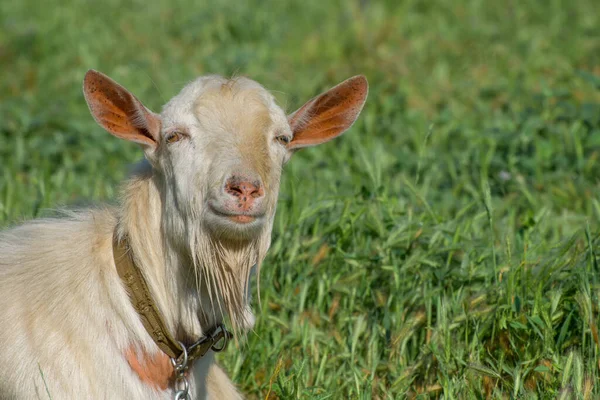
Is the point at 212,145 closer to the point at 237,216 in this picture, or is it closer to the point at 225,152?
the point at 225,152

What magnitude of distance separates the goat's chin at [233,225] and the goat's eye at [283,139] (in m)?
0.41

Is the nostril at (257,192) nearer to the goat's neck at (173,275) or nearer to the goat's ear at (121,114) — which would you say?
the goat's neck at (173,275)

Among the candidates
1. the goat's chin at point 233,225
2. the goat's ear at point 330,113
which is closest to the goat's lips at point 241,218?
the goat's chin at point 233,225

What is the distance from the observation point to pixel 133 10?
9.40 m

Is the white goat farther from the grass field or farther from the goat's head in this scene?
the grass field

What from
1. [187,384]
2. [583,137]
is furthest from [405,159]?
[187,384]

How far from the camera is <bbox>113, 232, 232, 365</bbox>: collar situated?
3504 millimetres

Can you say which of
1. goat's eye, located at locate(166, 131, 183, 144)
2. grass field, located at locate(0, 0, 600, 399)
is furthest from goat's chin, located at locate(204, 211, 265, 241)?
grass field, located at locate(0, 0, 600, 399)

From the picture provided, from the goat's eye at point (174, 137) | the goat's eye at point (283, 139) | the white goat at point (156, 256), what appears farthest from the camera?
the goat's eye at point (283, 139)

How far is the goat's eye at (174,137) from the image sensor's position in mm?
3488

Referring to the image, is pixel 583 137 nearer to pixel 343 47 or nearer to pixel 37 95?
pixel 343 47

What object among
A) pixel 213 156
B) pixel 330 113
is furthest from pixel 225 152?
pixel 330 113

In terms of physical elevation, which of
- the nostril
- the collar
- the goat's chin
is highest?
the nostril

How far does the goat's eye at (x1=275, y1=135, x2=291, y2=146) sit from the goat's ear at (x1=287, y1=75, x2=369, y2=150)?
14 cm
